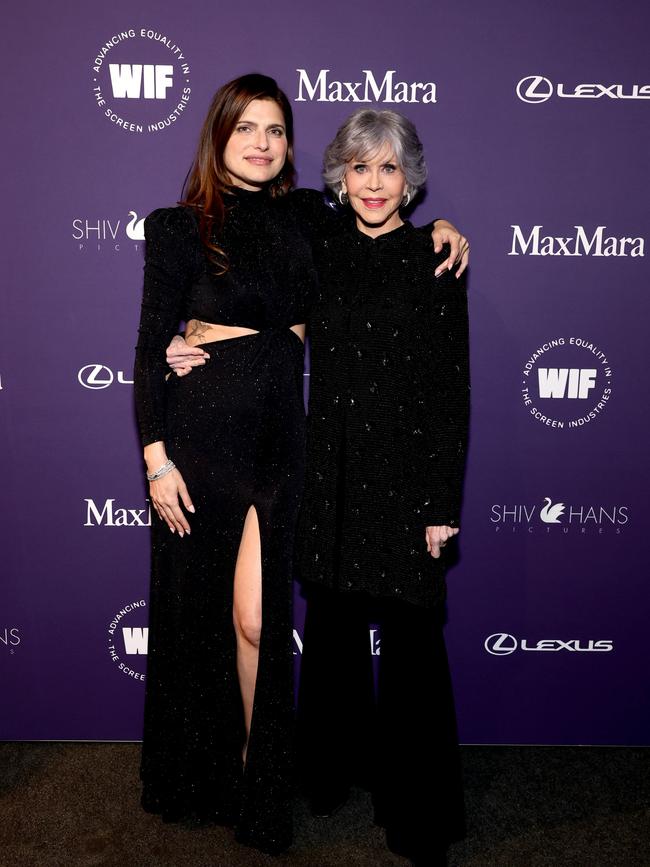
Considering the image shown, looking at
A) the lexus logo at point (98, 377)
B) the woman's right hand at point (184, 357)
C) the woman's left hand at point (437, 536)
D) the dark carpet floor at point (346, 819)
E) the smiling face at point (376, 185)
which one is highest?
the smiling face at point (376, 185)

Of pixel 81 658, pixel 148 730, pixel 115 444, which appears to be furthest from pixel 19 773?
pixel 115 444

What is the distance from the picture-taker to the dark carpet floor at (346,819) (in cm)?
215

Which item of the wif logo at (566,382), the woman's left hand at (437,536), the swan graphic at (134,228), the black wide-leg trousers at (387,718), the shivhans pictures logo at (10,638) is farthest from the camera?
the shivhans pictures logo at (10,638)

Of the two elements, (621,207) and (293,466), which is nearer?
(293,466)

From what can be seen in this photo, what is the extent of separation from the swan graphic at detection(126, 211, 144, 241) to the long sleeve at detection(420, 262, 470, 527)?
999mm

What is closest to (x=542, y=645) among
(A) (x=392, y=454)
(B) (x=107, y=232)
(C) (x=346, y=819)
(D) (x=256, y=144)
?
(C) (x=346, y=819)

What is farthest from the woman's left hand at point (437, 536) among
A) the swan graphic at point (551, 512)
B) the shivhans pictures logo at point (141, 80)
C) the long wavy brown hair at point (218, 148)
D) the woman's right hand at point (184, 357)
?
the shivhans pictures logo at point (141, 80)

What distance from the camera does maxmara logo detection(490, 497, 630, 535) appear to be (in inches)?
101

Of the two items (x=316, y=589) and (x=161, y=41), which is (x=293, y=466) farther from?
(x=161, y=41)

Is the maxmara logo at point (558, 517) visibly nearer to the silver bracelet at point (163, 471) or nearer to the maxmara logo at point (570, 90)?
the silver bracelet at point (163, 471)

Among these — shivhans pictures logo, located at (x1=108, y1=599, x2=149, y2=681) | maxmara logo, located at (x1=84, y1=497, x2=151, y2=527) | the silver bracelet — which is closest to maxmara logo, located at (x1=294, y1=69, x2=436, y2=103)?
the silver bracelet

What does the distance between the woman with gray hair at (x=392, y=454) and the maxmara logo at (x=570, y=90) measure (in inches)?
22.8

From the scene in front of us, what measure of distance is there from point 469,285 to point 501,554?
0.92m

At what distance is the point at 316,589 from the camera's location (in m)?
2.24
